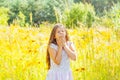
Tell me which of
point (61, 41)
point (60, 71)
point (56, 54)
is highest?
point (61, 41)

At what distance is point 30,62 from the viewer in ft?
13.0

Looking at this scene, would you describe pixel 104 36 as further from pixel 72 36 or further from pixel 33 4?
pixel 33 4

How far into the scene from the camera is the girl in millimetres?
3512

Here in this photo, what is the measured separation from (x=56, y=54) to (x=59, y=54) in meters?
0.05

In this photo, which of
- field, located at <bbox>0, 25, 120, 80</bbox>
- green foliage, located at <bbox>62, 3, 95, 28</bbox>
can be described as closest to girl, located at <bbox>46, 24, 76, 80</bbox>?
field, located at <bbox>0, 25, 120, 80</bbox>

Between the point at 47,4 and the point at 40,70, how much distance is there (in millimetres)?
17772

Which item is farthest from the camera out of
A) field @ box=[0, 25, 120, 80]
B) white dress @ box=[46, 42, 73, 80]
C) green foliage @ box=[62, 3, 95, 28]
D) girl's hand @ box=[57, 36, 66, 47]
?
green foliage @ box=[62, 3, 95, 28]

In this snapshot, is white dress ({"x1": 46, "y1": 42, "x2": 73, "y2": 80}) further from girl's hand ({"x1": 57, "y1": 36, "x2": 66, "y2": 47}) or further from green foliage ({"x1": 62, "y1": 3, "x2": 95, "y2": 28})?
green foliage ({"x1": 62, "y1": 3, "x2": 95, "y2": 28})

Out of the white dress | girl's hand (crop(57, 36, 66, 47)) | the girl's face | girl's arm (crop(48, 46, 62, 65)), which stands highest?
the girl's face

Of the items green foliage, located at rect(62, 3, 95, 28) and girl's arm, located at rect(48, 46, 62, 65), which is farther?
green foliage, located at rect(62, 3, 95, 28)

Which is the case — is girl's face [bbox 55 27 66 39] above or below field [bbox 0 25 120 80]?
above

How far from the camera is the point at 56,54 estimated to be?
354cm

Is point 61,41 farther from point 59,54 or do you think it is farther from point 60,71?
point 60,71

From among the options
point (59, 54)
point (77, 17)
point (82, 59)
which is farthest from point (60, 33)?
point (77, 17)
